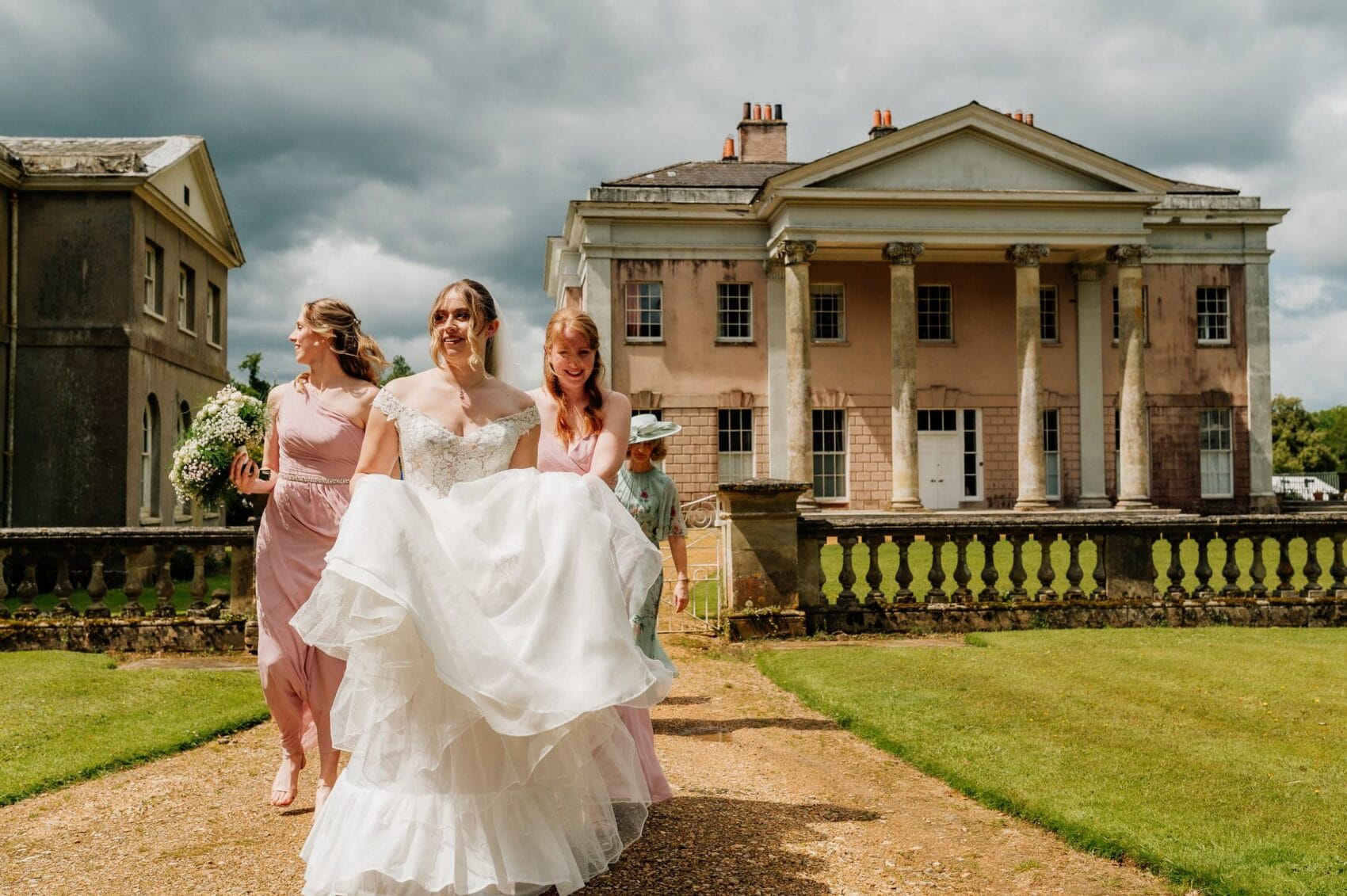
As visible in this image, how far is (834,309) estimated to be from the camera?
1150 inches

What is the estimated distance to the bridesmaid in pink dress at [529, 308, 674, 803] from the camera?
178 inches

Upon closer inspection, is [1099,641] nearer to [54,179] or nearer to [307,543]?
[307,543]

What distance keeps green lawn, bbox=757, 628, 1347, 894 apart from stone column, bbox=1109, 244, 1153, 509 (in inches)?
678

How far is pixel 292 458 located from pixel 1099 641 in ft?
24.9

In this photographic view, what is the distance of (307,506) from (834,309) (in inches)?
983

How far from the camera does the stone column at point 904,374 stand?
26641mm

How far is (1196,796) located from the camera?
5062mm

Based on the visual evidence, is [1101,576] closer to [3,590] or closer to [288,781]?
[288,781]

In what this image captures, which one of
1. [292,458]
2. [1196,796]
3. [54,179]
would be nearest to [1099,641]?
[1196,796]

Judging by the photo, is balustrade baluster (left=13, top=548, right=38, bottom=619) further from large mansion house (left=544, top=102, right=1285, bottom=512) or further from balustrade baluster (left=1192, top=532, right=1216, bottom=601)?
large mansion house (left=544, top=102, right=1285, bottom=512)

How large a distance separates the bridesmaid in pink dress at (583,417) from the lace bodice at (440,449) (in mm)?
430

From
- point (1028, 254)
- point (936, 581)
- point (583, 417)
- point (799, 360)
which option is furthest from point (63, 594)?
point (1028, 254)

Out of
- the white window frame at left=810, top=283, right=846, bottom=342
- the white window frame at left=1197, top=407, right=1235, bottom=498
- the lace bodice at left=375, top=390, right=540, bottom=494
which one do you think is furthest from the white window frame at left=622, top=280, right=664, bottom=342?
the lace bodice at left=375, top=390, right=540, bottom=494

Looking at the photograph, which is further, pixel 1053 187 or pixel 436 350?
pixel 1053 187
